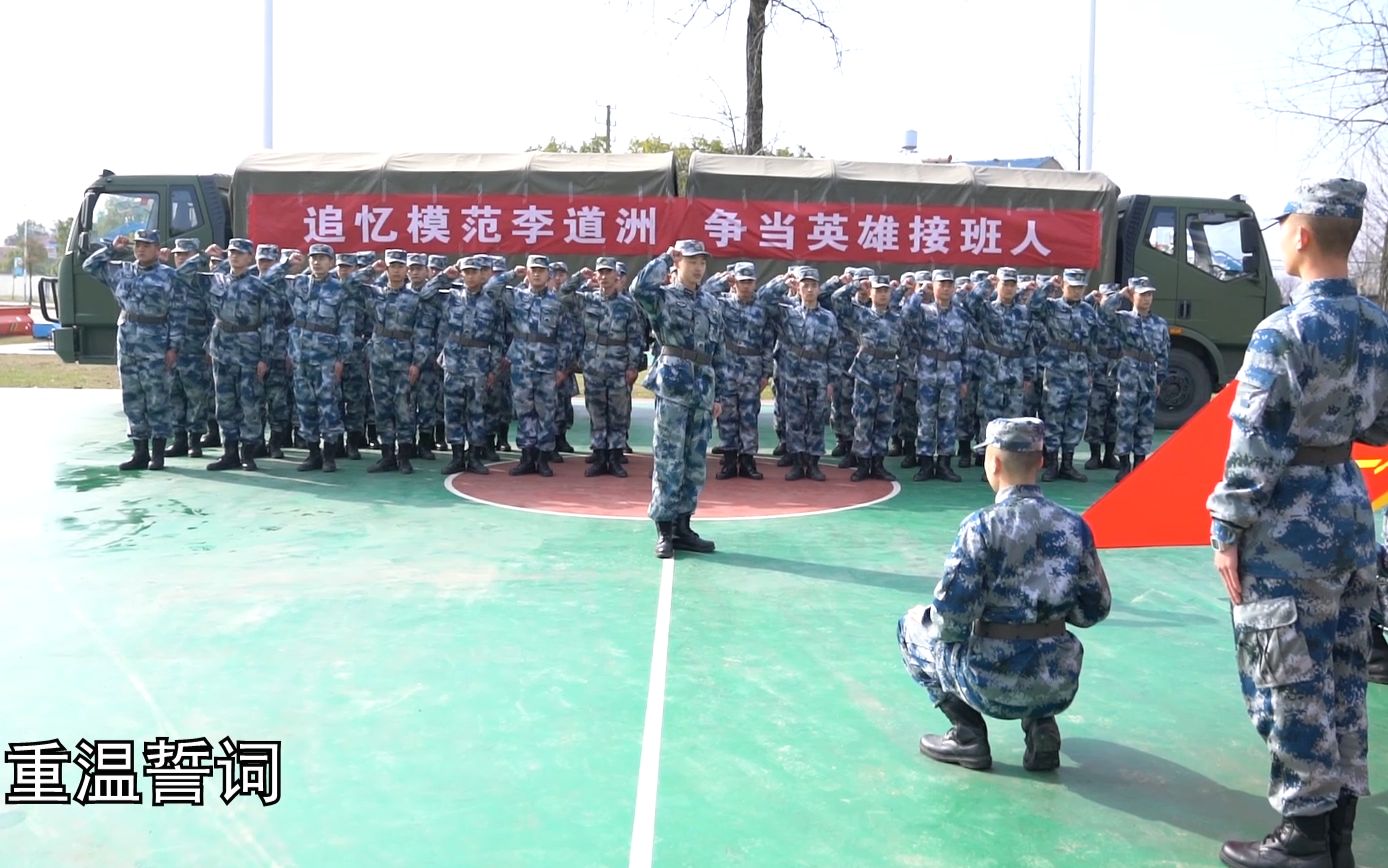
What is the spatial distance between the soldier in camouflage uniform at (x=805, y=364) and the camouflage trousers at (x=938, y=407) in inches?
32.0

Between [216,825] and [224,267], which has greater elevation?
[224,267]

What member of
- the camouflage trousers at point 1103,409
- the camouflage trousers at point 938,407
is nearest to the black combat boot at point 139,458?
the camouflage trousers at point 938,407

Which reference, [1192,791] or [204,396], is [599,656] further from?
[204,396]

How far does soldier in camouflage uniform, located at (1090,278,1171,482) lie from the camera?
10.3m

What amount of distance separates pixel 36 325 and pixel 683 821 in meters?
38.4

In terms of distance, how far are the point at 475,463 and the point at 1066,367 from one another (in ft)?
17.3

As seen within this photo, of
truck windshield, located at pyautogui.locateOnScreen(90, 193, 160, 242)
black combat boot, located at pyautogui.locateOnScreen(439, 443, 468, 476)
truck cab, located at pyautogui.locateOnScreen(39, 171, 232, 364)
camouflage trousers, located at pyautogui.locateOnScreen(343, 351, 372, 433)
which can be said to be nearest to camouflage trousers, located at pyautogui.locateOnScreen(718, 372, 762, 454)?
black combat boot, located at pyautogui.locateOnScreen(439, 443, 468, 476)

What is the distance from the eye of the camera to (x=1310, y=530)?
3104mm

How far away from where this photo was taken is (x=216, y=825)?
11.3 feet

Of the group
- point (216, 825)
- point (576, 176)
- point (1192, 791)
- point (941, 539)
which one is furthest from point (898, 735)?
point (576, 176)

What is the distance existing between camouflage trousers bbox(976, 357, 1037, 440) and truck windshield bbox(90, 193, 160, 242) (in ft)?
29.0

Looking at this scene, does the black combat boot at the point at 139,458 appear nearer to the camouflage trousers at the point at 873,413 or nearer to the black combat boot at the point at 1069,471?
the camouflage trousers at the point at 873,413

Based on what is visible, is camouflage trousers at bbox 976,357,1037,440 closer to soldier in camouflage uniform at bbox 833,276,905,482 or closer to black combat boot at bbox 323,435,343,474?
soldier in camouflage uniform at bbox 833,276,905,482

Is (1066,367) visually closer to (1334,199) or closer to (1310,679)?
(1334,199)
